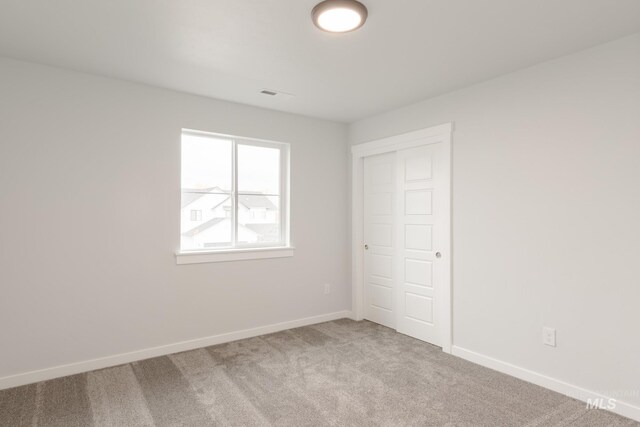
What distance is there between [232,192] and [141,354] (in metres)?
1.75

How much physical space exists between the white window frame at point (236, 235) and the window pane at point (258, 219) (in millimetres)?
45

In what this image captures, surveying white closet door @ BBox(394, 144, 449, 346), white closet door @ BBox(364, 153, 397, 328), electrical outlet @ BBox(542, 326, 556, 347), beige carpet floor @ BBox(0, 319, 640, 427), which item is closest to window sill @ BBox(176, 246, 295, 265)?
beige carpet floor @ BBox(0, 319, 640, 427)

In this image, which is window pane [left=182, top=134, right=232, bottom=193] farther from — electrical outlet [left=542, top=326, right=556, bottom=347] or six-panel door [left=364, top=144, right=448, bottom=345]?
electrical outlet [left=542, top=326, right=556, bottom=347]

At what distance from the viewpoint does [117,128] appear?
10.4 ft

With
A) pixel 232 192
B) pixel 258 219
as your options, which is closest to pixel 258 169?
pixel 232 192

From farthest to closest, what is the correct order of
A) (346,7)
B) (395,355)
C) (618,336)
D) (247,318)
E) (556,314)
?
(247,318) < (395,355) < (556,314) < (618,336) < (346,7)

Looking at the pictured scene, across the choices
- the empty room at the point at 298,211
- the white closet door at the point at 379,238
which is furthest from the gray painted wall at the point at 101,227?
the white closet door at the point at 379,238

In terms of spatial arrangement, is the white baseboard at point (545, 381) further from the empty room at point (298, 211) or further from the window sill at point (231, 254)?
the window sill at point (231, 254)

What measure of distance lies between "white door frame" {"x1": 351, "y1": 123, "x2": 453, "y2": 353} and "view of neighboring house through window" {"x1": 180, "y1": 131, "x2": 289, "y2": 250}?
0.90 meters

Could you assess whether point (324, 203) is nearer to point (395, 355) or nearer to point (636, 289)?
point (395, 355)

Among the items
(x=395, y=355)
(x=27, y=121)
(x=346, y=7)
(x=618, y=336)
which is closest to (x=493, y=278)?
(x=618, y=336)

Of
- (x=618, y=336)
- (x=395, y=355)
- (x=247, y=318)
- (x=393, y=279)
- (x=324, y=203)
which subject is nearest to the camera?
(x=618, y=336)

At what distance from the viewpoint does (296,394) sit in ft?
8.64

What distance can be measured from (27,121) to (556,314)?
427 cm
